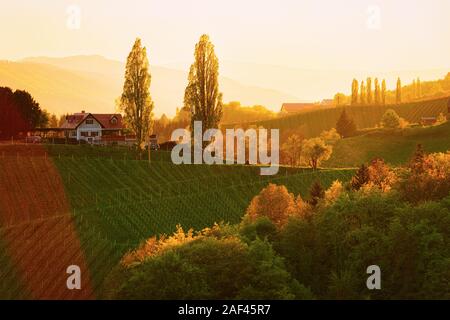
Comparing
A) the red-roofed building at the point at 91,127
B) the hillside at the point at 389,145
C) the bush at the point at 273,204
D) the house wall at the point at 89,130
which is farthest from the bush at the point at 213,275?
the hillside at the point at 389,145

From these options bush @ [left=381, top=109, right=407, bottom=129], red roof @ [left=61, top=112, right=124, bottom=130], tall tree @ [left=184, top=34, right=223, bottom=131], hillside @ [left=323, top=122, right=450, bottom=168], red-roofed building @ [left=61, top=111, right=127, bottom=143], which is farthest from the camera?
bush @ [left=381, top=109, right=407, bottom=129]

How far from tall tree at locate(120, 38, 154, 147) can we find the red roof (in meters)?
28.0

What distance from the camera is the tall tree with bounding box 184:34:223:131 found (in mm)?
97938

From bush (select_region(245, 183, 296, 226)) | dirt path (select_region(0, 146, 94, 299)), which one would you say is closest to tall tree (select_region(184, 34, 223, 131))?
dirt path (select_region(0, 146, 94, 299))

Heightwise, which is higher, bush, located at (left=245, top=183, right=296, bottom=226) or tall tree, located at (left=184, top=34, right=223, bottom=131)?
tall tree, located at (left=184, top=34, right=223, bottom=131)

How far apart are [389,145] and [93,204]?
93513mm

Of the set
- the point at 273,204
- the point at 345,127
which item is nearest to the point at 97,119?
the point at 273,204

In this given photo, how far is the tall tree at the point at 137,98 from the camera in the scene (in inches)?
3711

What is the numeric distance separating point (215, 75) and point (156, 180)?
22948 mm

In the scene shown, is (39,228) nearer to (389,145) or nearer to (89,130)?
(89,130)

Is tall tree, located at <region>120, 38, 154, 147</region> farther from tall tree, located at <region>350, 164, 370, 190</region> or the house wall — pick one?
tall tree, located at <region>350, 164, 370, 190</region>

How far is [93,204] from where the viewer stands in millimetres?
71375

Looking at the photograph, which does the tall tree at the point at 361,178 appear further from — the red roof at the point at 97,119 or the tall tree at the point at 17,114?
the red roof at the point at 97,119

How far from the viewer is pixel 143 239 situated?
63.3 m
